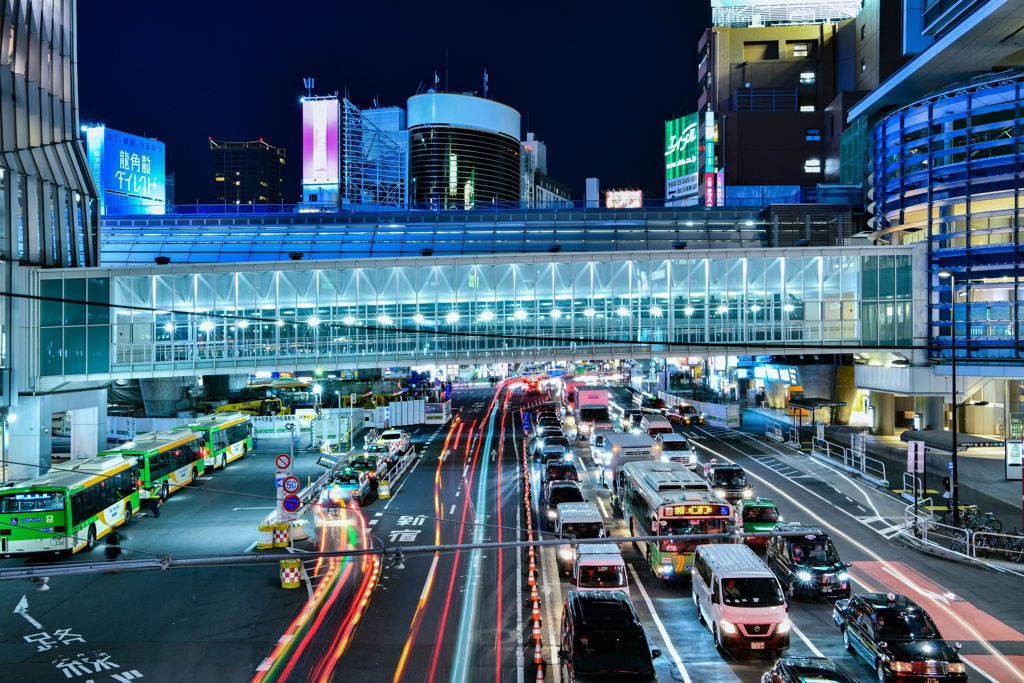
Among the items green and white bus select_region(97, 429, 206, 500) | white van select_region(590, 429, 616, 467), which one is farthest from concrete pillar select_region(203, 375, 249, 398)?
white van select_region(590, 429, 616, 467)

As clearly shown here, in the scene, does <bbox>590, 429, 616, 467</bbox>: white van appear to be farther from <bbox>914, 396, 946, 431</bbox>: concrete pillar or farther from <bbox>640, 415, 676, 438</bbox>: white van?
<bbox>914, 396, 946, 431</bbox>: concrete pillar

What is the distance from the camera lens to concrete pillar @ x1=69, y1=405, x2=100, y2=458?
123ft

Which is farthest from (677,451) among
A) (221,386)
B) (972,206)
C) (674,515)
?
(221,386)

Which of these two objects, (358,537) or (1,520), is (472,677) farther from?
(1,520)

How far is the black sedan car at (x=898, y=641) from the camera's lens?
41.6 feet

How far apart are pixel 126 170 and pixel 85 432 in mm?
44902

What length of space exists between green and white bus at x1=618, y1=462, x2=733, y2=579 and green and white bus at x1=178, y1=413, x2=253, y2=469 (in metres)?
24.5

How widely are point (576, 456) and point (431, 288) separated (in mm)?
12721

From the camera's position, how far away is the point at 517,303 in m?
38.5

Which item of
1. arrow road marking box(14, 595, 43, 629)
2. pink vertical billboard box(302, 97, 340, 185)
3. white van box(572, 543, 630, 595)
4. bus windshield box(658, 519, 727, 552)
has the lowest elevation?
arrow road marking box(14, 595, 43, 629)

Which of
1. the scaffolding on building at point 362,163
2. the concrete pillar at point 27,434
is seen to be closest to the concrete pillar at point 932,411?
the concrete pillar at point 27,434

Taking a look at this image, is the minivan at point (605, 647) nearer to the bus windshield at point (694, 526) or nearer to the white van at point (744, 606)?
the white van at point (744, 606)

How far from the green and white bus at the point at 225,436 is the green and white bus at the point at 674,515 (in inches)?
966

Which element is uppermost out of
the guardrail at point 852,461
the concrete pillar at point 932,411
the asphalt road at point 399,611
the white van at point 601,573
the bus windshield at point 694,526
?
the concrete pillar at point 932,411
